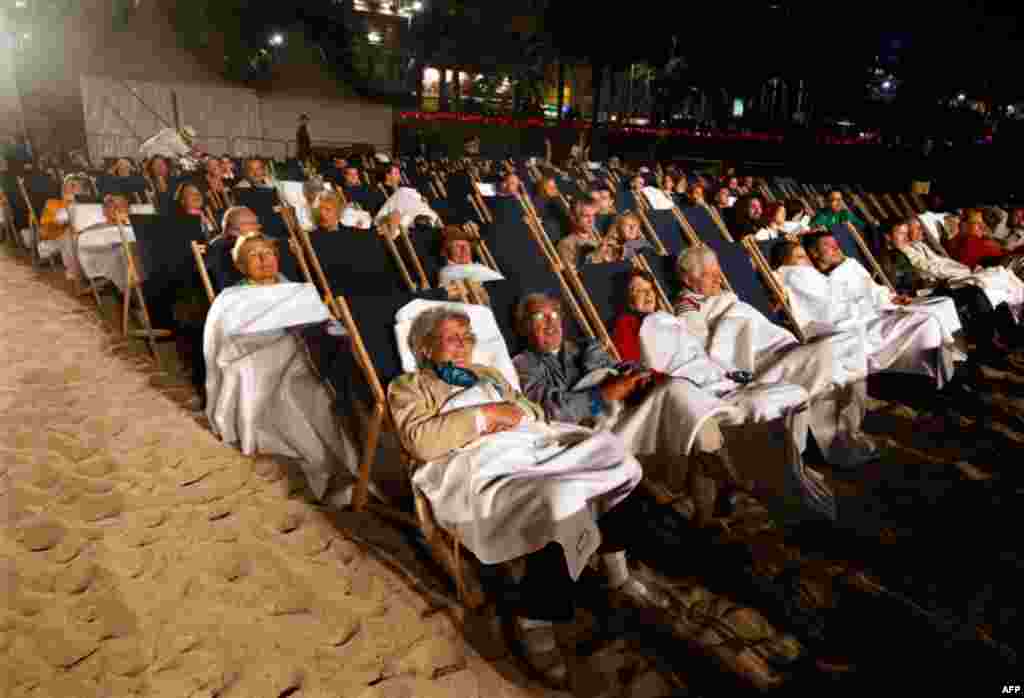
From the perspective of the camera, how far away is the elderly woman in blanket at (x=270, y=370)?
3.04 meters

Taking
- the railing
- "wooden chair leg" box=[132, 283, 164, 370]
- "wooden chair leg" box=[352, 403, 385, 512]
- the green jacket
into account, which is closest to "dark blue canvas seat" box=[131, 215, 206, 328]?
"wooden chair leg" box=[132, 283, 164, 370]

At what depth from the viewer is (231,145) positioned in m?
17.1

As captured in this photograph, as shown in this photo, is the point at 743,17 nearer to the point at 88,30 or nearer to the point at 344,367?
the point at 88,30

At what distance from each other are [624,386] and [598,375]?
17 centimetres

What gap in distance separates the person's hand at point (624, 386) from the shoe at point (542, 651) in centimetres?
94

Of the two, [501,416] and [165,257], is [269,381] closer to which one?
→ [501,416]

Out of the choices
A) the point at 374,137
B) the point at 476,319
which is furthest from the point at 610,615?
the point at 374,137

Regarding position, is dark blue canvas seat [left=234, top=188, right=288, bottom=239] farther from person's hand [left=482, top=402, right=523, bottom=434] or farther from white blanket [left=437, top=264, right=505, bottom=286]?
person's hand [left=482, top=402, right=523, bottom=434]

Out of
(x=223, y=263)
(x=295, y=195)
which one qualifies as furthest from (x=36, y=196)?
(x=223, y=263)

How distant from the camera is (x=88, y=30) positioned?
1805 cm

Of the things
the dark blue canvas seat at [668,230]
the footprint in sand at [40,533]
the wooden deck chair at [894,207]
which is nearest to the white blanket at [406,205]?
the dark blue canvas seat at [668,230]

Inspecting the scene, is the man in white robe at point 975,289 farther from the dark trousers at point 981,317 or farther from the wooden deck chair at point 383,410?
the wooden deck chair at point 383,410

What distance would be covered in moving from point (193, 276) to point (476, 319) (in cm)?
230

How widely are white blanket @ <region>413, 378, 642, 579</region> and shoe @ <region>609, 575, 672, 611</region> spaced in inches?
14.4
